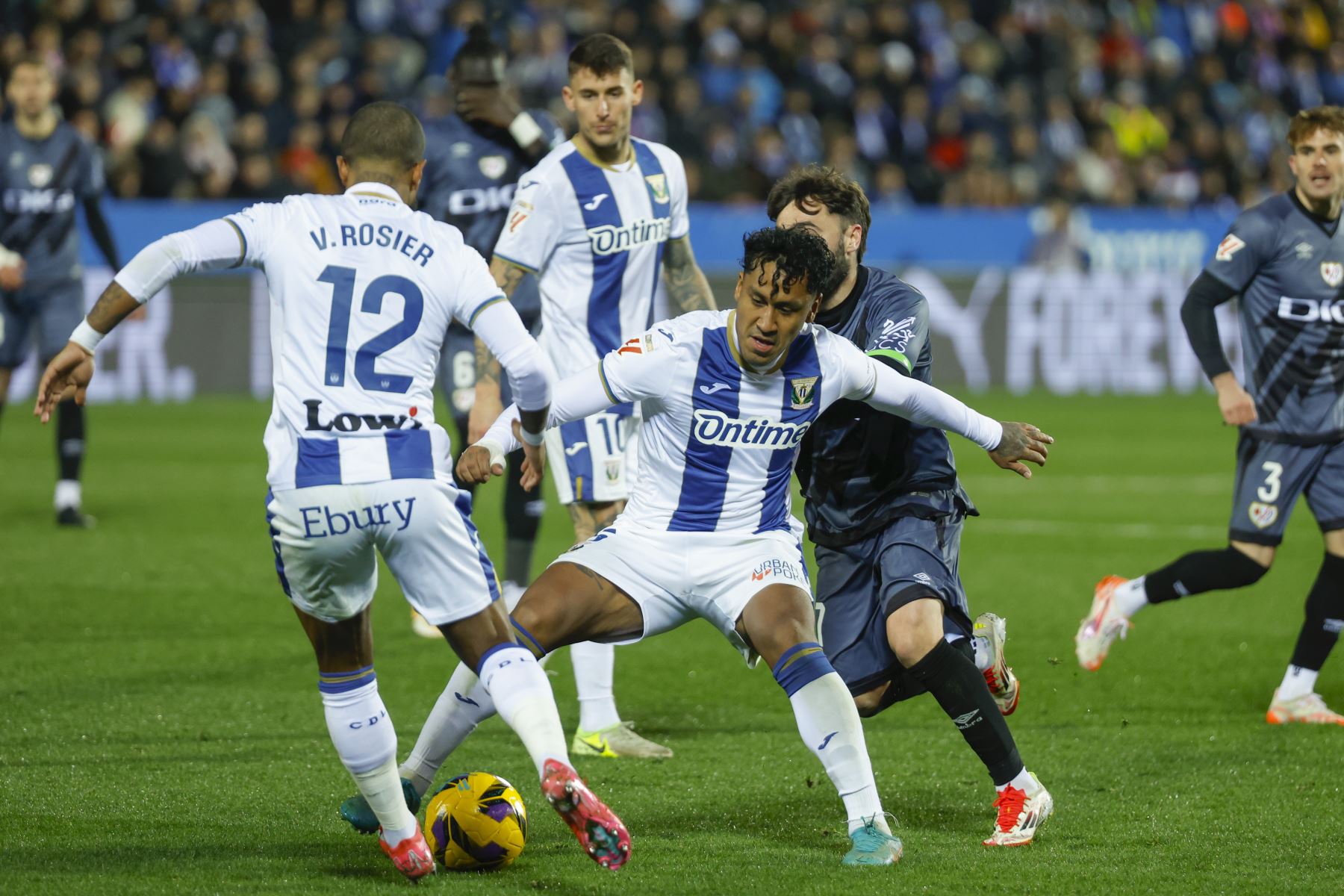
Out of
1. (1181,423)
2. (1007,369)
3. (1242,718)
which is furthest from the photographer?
(1007,369)

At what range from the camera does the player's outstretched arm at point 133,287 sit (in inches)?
163

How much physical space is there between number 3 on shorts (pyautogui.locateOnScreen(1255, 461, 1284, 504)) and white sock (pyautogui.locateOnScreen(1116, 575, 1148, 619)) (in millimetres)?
633

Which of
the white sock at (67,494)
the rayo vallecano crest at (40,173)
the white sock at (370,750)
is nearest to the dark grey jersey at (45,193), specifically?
the rayo vallecano crest at (40,173)

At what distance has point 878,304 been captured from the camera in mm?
5227

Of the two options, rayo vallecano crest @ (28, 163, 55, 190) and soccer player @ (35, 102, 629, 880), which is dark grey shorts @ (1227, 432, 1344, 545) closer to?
→ soccer player @ (35, 102, 629, 880)

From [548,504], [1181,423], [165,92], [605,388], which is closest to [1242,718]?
[605,388]

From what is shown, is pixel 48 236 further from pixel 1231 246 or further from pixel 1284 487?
pixel 1284 487

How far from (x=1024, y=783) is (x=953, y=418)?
1082mm

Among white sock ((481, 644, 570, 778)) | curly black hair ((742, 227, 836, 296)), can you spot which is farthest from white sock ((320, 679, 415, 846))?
curly black hair ((742, 227, 836, 296))

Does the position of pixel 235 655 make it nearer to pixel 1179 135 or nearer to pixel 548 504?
pixel 548 504

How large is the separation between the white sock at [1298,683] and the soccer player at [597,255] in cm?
261

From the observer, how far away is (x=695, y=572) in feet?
15.6

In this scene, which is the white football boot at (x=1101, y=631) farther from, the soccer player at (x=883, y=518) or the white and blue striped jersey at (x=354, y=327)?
the white and blue striped jersey at (x=354, y=327)

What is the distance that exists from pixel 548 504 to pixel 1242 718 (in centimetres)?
730
